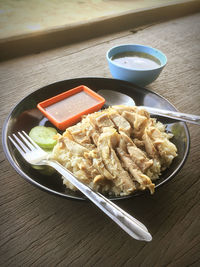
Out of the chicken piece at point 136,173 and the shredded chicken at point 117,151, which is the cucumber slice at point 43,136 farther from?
the chicken piece at point 136,173

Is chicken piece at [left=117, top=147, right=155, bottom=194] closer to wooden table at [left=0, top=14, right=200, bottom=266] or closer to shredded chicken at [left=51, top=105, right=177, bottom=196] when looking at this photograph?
shredded chicken at [left=51, top=105, right=177, bottom=196]

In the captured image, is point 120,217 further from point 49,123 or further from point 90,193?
point 49,123

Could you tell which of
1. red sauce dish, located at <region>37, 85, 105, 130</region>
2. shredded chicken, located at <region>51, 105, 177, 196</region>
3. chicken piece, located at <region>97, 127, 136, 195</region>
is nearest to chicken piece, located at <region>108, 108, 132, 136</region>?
shredded chicken, located at <region>51, 105, 177, 196</region>

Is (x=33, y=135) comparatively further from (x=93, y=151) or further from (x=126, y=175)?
(x=126, y=175)

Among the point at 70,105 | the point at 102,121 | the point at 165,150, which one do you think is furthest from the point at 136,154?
the point at 70,105

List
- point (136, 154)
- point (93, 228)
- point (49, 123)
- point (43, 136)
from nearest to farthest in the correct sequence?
point (93, 228)
point (136, 154)
point (43, 136)
point (49, 123)

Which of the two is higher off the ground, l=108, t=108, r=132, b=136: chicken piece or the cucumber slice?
l=108, t=108, r=132, b=136: chicken piece

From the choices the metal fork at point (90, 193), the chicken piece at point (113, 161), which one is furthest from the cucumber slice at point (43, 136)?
the chicken piece at point (113, 161)
